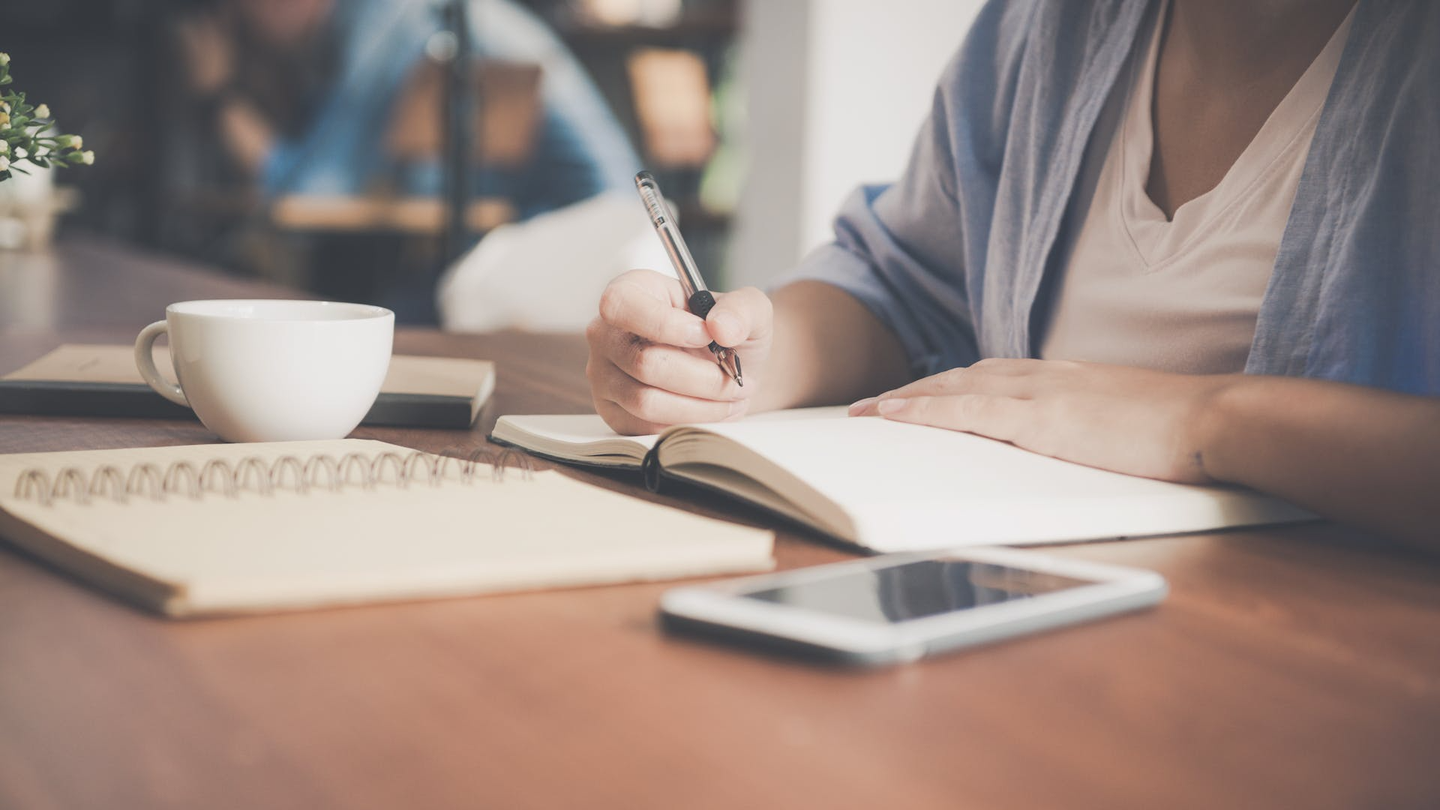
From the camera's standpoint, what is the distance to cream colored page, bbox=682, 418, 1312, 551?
0.49 metres

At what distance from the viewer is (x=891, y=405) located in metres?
0.70

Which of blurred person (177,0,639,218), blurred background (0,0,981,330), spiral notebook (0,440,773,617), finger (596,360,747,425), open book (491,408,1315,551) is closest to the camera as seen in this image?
spiral notebook (0,440,773,617)

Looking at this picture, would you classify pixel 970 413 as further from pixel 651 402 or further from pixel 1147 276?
pixel 1147 276

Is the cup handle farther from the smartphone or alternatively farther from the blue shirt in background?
the blue shirt in background

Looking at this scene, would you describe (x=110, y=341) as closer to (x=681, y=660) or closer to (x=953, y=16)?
(x=681, y=660)

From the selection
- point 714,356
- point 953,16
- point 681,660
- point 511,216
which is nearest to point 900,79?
point 953,16

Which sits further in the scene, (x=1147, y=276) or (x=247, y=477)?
(x=1147, y=276)

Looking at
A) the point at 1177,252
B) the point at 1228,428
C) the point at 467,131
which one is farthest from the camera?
the point at 467,131

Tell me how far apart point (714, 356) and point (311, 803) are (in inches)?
19.7

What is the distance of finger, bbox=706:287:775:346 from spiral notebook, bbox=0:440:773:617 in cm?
19

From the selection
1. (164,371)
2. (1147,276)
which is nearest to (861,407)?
(1147,276)

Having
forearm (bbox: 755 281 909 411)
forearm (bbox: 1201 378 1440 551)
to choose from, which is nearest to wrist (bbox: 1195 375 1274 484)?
forearm (bbox: 1201 378 1440 551)

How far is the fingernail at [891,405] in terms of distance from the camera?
695 millimetres

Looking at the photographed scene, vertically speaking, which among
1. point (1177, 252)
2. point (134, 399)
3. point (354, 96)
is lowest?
point (134, 399)
